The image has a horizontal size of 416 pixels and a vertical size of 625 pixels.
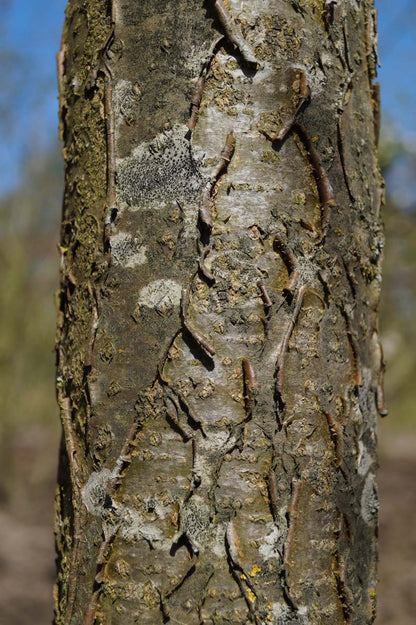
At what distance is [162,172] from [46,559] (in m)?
5.56

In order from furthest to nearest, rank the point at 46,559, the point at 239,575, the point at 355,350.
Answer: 1. the point at 46,559
2. the point at 355,350
3. the point at 239,575

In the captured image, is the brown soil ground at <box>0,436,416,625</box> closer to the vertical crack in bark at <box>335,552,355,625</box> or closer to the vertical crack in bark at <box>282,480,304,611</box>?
the vertical crack in bark at <box>335,552,355,625</box>

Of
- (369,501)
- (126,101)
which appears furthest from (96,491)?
(126,101)

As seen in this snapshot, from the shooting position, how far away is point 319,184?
1.16 metres

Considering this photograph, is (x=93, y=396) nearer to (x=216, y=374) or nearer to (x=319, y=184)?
(x=216, y=374)

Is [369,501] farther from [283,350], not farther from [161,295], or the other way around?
[161,295]

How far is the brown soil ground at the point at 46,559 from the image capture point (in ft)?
14.9

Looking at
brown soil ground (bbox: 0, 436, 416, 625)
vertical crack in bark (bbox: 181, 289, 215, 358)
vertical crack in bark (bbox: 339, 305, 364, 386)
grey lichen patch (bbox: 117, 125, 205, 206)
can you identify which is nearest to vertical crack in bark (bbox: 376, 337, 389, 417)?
vertical crack in bark (bbox: 339, 305, 364, 386)

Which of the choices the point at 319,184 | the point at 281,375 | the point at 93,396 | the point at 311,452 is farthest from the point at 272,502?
the point at 319,184

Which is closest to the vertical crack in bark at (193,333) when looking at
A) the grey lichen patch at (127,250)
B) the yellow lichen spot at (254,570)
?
the grey lichen patch at (127,250)

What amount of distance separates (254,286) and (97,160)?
1.34 feet

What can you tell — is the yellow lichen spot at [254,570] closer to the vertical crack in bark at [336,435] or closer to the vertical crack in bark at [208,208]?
the vertical crack in bark at [336,435]

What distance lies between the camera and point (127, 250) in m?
1.13

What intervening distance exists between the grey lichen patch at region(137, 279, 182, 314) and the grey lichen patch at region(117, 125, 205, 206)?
0.15m
